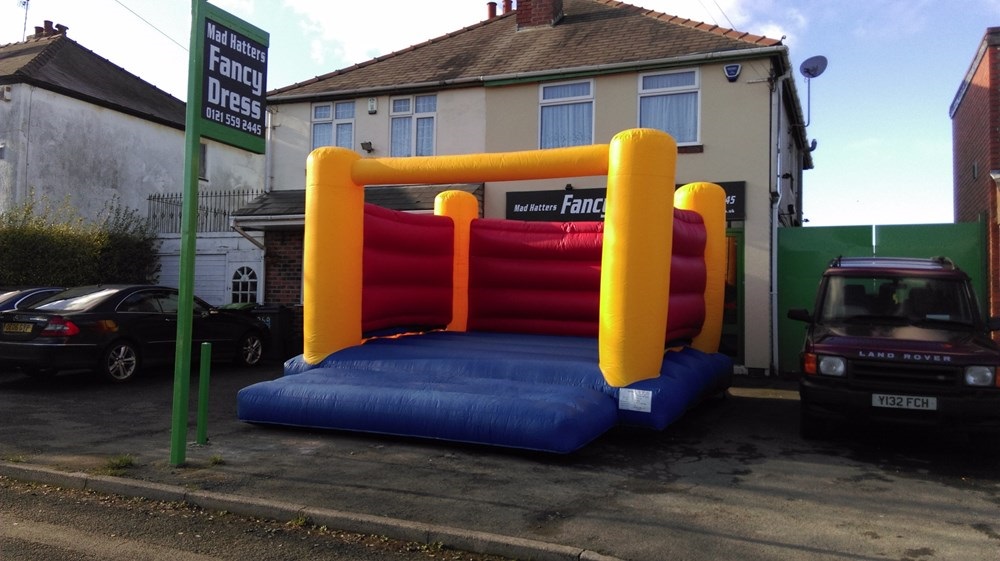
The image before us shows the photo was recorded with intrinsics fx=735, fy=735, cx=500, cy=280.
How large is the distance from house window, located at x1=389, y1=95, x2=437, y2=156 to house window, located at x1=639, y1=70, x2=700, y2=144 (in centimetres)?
424

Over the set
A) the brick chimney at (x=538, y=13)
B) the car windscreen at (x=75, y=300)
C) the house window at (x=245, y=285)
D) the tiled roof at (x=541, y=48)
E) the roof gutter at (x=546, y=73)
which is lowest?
the car windscreen at (x=75, y=300)

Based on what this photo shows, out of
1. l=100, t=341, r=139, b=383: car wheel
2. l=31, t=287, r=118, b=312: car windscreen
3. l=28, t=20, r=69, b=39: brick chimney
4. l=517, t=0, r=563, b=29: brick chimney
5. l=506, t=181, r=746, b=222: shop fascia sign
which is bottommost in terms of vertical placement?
l=100, t=341, r=139, b=383: car wheel

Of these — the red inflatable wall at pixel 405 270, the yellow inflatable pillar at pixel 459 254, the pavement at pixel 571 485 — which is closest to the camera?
the pavement at pixel 571 485

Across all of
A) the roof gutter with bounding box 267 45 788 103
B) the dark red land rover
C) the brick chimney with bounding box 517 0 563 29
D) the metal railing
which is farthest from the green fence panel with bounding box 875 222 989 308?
the metal railing

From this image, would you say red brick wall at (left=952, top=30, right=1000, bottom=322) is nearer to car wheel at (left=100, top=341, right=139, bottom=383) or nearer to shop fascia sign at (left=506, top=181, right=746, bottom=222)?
shop fascia sign at (left=506, top=181, right=746, bottom=222)

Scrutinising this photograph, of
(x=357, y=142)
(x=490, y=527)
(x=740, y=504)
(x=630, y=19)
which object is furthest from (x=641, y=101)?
(x=490, y=527)

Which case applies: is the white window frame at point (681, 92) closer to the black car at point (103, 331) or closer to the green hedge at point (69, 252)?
the black car at point (103, 331)

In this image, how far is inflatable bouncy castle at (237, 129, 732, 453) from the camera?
695cm

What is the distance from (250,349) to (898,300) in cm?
988

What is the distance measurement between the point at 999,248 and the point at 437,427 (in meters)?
9.30

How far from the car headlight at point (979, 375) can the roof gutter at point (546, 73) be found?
7249 mm

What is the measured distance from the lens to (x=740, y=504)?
527 centimetres

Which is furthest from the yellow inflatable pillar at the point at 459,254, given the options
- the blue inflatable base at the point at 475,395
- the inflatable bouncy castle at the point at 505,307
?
the blue inflatable base at the point at 475,395

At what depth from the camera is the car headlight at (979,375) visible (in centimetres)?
633
